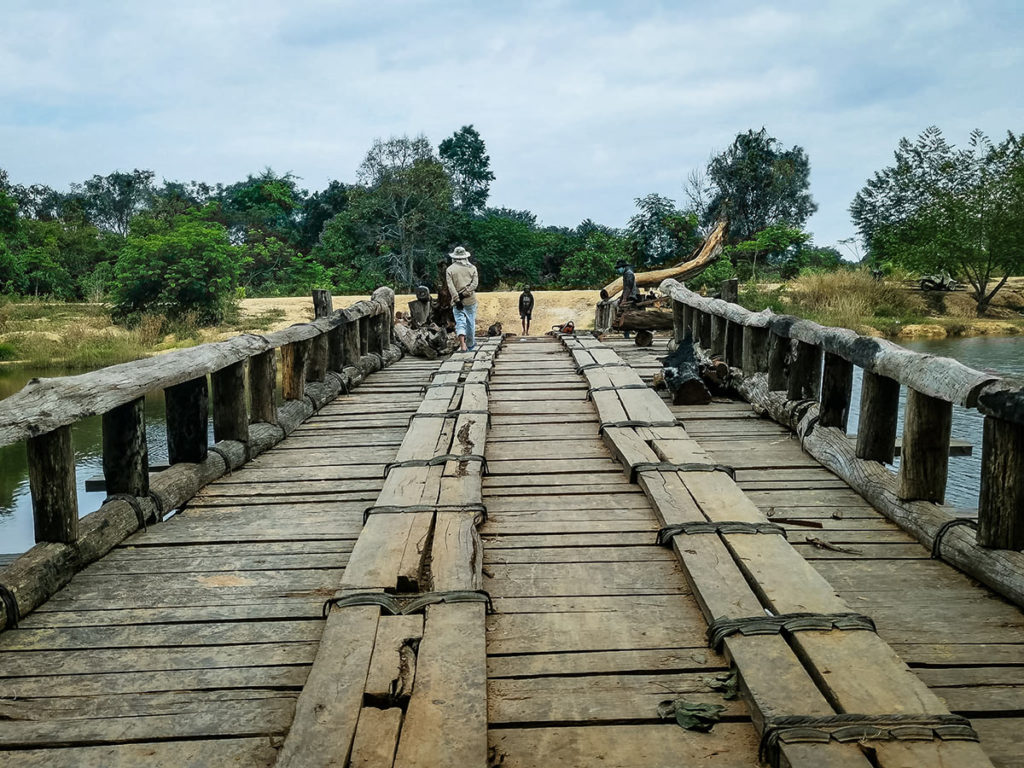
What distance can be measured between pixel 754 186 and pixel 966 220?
30.9 feet

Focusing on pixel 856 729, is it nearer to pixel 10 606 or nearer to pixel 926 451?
pixel 926 451

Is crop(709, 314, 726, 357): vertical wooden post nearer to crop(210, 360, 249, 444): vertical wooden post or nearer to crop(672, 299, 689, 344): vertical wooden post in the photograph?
crop(672, 299, 689, 344): vertical wooden post

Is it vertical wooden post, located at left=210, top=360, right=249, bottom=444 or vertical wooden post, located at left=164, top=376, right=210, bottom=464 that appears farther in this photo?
vertical wooden post, located at left=210, top=360, right=249, bottom=444

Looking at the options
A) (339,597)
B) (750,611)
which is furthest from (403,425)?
(750,611)

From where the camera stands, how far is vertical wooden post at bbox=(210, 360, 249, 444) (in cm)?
479

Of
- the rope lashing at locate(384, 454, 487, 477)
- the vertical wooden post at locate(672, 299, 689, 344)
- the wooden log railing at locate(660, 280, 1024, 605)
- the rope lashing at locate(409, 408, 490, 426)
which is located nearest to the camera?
the wooden log railing at locate(660, 280, 1024, 605)

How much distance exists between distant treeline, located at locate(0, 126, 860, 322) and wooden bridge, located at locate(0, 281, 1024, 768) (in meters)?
18.6

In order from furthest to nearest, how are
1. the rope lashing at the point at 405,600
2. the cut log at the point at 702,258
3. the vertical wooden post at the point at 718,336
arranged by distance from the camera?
the cut log at the point at 702,258
the vertical wooden post at the point at 718,336
the rope lashing at the point at 405,600

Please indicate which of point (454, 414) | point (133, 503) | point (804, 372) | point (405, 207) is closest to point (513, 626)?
point (133, 503)

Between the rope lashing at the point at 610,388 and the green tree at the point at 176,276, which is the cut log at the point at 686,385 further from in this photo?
the green tree at the point at 176,276

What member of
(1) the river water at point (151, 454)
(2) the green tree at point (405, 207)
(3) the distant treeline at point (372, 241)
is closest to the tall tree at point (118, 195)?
(3) the distant treeline at point (372, 241)

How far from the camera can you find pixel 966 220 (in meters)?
27.4

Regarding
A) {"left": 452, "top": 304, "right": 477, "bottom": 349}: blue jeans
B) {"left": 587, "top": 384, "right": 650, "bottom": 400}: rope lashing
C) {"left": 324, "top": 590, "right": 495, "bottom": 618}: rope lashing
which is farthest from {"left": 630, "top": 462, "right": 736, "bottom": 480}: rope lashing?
{"left": 452, "top": 304, "right": 477, "bottom": 349}: blue jeans

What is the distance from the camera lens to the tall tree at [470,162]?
134 feet
